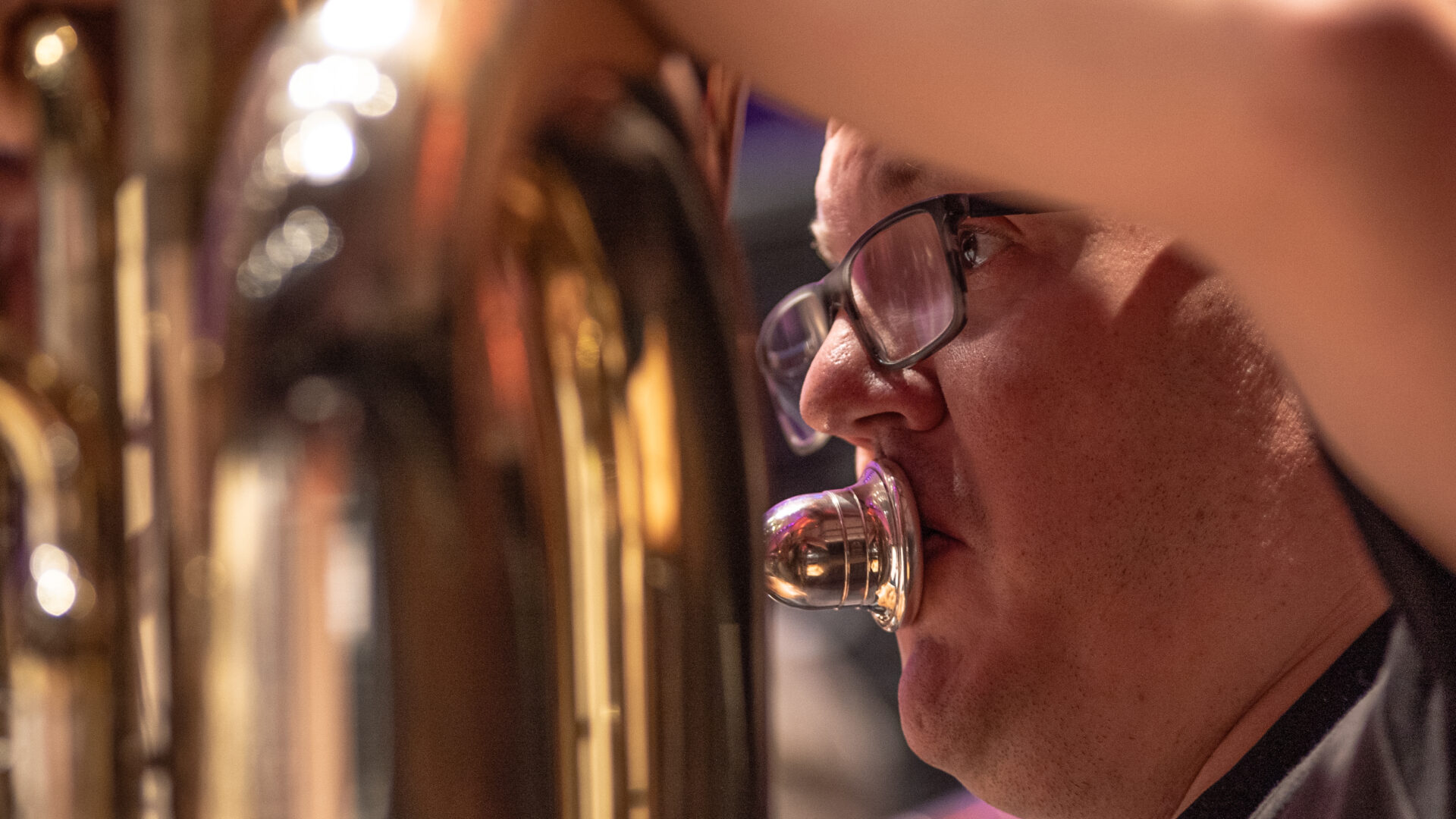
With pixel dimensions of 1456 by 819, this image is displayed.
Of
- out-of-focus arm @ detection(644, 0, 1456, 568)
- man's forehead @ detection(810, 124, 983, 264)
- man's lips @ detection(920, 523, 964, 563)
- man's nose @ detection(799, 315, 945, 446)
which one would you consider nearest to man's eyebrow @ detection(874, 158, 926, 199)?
man's forehead @ detection(810, 124, 983, 264)

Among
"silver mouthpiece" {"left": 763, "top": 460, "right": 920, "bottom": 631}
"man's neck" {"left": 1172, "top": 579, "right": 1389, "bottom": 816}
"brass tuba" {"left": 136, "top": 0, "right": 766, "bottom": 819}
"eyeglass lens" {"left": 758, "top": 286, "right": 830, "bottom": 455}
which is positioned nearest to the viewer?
"brass tuba" {"left": 136, "top": 0, "right": 766, "bottom": 819}

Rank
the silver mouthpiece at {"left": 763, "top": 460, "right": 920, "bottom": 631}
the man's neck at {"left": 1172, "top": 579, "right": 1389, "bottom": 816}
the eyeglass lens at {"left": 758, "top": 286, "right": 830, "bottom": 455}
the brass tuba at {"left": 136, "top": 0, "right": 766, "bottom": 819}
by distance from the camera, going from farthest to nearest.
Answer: the eyeglass lens at {"left": 758, "top": 286, "right": 830, "bottom": 455}, the silver mouthpiece at {"left": 763, "top": 460, "right": 920, "bottom": 631}, the man's neck at {"left": 1172, "top": 579, "right": 1389, "bottom": 816}, the brass tuba at {"left": 136, "top": 0, "right": 766, "bottom": 819}

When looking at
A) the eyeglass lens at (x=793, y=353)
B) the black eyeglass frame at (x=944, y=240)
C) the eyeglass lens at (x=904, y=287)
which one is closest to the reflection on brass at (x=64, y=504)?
the black eyeglass frame at (x=944, y=240)

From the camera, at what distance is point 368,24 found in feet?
0.58

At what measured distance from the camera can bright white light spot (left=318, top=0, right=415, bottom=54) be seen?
0.57ft

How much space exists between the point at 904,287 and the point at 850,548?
23 centimetres

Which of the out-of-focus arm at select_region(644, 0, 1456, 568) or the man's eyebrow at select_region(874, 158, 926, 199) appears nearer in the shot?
the out-of-focus arm at select_region(644, 0, 1456, 568)

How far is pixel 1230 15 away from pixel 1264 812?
0.63 m

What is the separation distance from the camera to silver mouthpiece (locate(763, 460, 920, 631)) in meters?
0.89

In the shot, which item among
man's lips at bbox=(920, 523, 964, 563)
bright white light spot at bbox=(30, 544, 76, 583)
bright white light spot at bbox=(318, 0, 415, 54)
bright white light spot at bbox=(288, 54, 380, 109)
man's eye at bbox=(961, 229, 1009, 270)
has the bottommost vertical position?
man's lips at bbox=(920, 523, 964, 563)

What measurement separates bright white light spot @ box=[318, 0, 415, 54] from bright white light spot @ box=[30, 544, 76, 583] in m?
0.14

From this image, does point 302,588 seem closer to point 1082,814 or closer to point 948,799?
point 1082,814

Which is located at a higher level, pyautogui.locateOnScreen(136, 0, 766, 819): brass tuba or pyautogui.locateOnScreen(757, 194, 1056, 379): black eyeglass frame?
pyautogui.locateOnScreen(757, 194, 1056, 379): black eyeglass frame

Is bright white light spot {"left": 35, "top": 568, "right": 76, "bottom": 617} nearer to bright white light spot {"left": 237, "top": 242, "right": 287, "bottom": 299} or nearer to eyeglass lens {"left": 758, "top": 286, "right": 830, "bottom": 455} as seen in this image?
bright white light spot {"left": 237, "top": 242, "right": 287, "bottom": 299}
